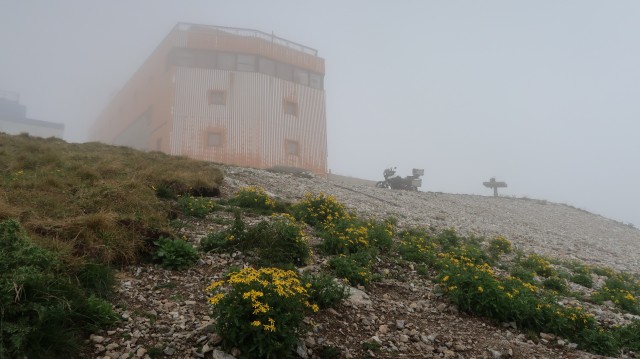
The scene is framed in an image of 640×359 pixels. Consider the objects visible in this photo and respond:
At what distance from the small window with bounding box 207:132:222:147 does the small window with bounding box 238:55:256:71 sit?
6.73m

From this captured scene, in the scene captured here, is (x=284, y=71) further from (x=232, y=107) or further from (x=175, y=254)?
(x=175, y=254)

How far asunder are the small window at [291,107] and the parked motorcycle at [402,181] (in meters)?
11.4

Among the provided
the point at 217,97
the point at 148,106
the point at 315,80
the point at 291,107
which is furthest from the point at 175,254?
the point at 148,106

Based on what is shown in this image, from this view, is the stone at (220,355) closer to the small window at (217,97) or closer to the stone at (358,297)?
the stone at (358,297)

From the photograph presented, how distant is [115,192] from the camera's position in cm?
937

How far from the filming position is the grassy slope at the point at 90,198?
6.98 meters

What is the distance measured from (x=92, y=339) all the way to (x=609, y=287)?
12.1 meters

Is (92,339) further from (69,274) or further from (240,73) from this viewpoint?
(240,73)

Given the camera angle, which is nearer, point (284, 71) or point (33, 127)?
point (284, 71)

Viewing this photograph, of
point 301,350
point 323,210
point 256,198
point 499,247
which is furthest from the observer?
point 499,247

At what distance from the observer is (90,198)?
8945 millimetres

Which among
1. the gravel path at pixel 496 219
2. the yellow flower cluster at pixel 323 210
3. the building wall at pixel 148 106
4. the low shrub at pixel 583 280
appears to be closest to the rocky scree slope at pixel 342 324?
the yellow flower cluster at pixel 323 210

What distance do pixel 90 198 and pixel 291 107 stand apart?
106 feet

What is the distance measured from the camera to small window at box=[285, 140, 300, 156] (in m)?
39.2
